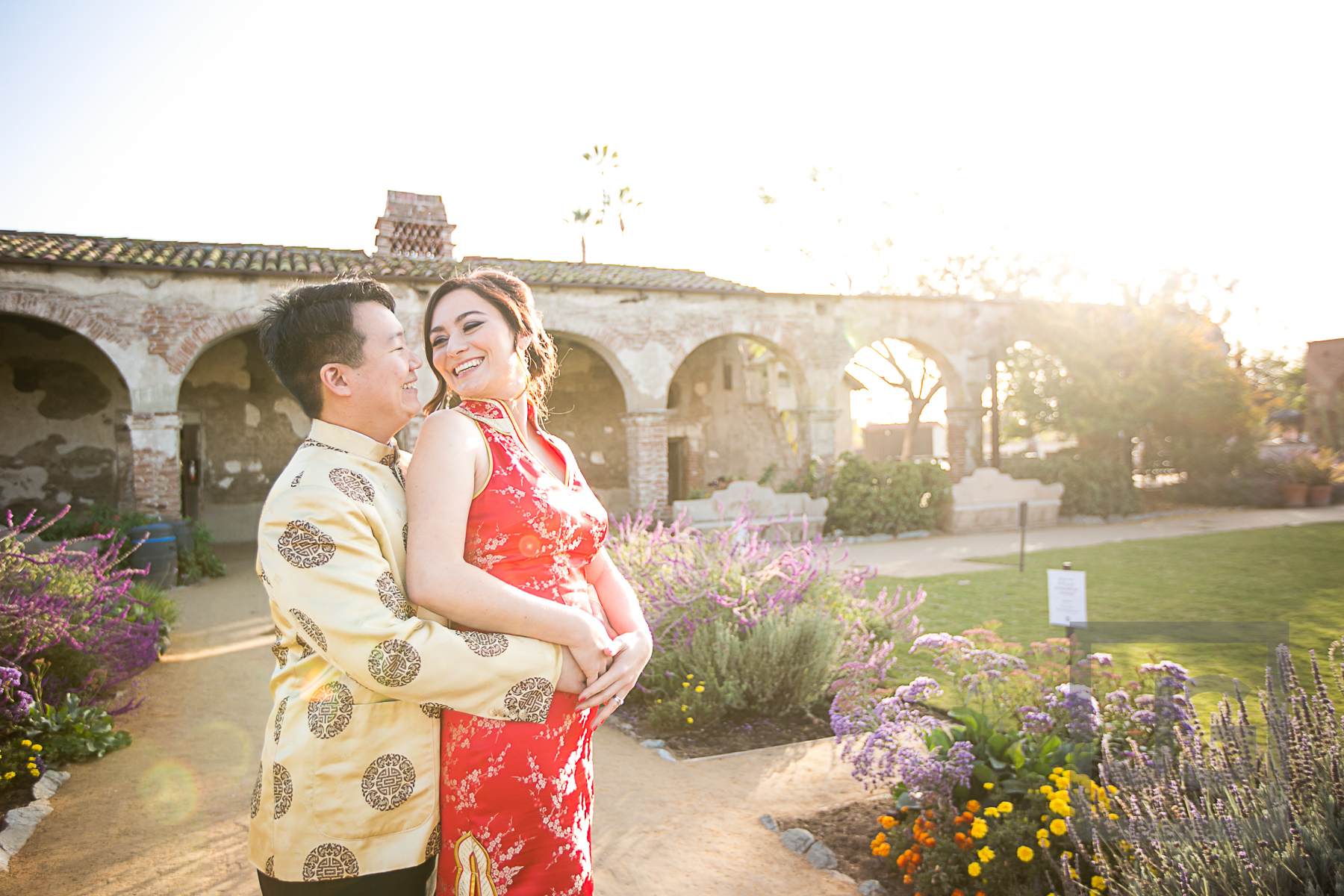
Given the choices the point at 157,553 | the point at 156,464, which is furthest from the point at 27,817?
the point at 156,464

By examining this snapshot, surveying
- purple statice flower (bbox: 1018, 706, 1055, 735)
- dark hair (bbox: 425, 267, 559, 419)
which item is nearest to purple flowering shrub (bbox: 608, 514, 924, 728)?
purple statice flower (bbox: 1018, 706, 1055, 735)

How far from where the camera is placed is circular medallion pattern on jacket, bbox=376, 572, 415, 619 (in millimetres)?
1368

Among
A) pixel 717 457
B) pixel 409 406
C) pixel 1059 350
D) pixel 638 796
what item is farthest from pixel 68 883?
pixel 1059 350

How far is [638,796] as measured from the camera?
12.4 feet

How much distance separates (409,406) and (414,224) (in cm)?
1457

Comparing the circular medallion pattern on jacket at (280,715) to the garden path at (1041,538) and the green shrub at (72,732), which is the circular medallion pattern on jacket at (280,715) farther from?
the garden path at (1041,538)

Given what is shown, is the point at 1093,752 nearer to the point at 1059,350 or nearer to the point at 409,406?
the point at 409,406

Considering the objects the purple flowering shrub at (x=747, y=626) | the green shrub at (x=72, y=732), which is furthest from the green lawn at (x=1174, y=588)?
the green shrub at (x=72, y=732)

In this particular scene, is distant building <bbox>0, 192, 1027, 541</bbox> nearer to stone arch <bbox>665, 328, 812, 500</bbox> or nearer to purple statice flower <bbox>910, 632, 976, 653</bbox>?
stone arch <bbox>665, 328, 812, 500</bbox>

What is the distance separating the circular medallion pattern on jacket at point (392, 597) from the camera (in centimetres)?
137

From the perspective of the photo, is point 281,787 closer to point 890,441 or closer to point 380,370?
point 380,370

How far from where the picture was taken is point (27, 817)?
140 inches

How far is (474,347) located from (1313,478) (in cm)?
2052

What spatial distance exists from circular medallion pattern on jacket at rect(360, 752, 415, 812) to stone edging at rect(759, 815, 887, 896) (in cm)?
212
